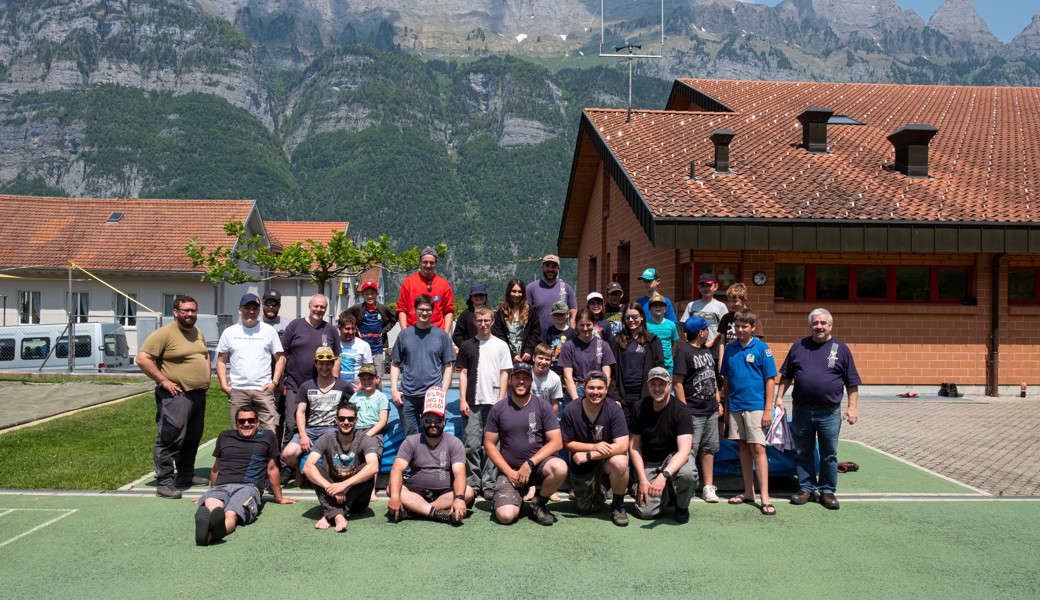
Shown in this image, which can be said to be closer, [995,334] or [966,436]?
[966,436]

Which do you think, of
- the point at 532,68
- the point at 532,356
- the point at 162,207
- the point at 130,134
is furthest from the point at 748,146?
the point at 532,68

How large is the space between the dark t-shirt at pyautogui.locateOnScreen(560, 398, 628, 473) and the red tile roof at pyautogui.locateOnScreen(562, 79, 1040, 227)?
8.16m

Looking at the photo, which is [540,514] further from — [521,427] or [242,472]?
[242,472]

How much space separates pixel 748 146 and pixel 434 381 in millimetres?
12670

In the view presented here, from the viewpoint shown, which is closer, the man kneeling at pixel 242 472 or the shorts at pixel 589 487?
the man kneeling at pixel 242 472

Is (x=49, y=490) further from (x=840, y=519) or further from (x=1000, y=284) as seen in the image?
(x=1000, y=284)

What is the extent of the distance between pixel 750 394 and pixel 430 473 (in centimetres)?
282

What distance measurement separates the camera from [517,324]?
8.40 meters

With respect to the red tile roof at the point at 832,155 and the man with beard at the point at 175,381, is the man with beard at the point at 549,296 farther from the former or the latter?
the red tile roof at the point at 832,155

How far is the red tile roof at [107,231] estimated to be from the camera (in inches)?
1207

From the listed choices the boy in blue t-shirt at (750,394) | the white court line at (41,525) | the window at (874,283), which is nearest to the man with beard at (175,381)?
the white court line at (41,525)

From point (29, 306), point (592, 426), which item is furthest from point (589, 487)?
point (29, 306)

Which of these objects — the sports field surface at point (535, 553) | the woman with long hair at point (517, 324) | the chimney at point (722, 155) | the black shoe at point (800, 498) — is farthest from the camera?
the chimney at point (722, 155)

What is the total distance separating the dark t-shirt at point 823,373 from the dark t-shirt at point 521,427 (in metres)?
2.17
